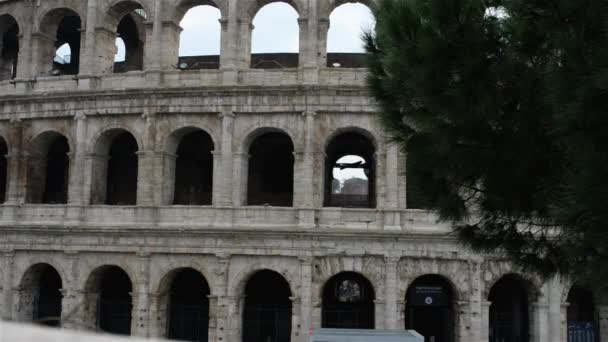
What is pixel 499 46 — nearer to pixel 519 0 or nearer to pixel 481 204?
pixel 519 0

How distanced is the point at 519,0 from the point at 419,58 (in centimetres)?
114

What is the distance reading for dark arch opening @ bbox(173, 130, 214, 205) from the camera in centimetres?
1972

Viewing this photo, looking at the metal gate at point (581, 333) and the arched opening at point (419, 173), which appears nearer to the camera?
the arched opening at point (419, 173)

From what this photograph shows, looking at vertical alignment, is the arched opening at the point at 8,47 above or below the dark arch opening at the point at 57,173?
above

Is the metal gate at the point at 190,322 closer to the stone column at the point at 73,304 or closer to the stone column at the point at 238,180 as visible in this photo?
the stone column at the point at 73,304

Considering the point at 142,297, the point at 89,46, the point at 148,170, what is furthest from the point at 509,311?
the point at 89,46

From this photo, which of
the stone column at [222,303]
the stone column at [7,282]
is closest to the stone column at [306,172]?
the stone column at [222,303]

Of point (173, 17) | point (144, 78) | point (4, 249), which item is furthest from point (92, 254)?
point (173, 17)

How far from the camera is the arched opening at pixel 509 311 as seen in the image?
60.0ft

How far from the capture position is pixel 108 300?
1903 centimetres

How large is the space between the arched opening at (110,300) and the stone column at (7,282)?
96.7 inches

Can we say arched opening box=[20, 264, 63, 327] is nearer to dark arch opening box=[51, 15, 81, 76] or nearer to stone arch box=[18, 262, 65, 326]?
stone arch box=[18, 262, 65, 326]

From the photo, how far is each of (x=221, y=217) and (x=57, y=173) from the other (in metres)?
7.21

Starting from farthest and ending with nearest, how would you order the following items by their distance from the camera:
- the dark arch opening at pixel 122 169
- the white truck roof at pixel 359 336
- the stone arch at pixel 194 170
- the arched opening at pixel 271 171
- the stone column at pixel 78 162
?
the dark arch opening at pixel 122 169, the arched opening at pixel 271 171, the stone arch at pixel 194 170, the stone column at pixel 78 162, the white truck roof at pixel 359 336
